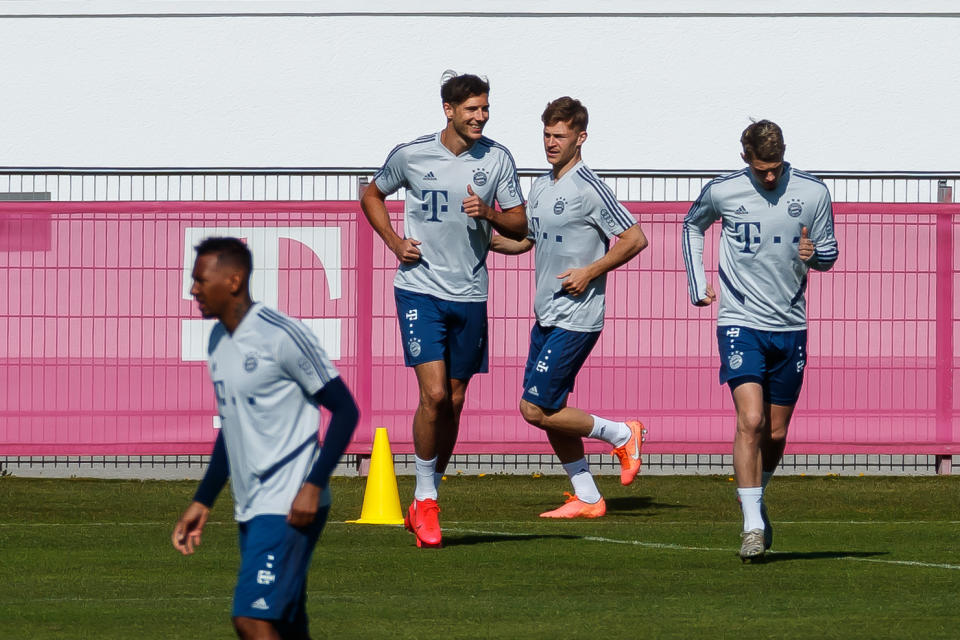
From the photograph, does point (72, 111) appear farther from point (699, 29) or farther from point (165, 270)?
point (165, 270)

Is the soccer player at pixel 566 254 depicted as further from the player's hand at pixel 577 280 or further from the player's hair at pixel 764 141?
the player's hair at pixel 764 141

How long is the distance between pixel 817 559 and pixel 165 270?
7023mm

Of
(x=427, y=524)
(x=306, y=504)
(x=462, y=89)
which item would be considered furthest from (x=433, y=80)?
(x=306, y=504)

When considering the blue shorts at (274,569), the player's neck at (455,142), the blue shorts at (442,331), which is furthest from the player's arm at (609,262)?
the blue shorts at (274,569)

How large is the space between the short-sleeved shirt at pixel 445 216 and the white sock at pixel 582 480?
1899 mm

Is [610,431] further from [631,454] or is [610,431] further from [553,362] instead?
[553,362]

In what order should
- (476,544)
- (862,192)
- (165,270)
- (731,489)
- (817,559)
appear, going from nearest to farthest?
1. (817,559)
2. (476,544)
3. (731,489)
4. (165,270)
5. (862,192)

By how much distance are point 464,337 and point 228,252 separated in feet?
14.2

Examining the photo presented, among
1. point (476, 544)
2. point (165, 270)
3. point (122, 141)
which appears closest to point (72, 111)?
point (122, 141)

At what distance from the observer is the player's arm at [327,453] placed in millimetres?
4941

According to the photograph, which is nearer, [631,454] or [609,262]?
[609,262]

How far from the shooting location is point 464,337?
9398mm

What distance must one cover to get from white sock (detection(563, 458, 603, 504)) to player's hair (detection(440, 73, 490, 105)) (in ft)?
8.66

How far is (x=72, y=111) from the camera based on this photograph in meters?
24.8
